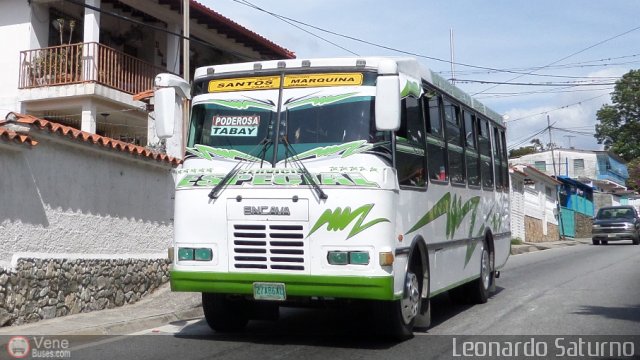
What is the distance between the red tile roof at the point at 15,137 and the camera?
27.0 feet

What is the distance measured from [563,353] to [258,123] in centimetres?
389

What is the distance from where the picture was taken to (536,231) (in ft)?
120

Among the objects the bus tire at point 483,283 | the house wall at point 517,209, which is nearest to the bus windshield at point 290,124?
the bus tire at point 483,283

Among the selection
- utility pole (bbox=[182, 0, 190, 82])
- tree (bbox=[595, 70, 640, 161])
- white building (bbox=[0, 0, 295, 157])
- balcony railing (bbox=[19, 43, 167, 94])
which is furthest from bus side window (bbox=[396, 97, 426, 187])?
tree (bbox=[595, 70, 640, 161])

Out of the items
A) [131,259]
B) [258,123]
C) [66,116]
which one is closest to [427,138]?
[258,123]

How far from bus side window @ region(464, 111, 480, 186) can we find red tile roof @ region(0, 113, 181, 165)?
191 inches

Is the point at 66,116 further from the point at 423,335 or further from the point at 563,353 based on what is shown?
the point at 563,353

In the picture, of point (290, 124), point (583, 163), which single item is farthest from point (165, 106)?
point (583, 163)

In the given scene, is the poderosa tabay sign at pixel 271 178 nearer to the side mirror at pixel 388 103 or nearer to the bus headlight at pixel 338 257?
the side mirror at pixel 388 103

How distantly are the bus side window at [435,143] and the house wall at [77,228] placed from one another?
4.84 m

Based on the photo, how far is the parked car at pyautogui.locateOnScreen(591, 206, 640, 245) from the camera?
30.9 meters

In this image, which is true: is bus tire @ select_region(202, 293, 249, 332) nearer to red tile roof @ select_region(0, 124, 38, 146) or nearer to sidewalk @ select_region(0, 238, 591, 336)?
sidewalk @ select_region(0, 238, 591, 336)

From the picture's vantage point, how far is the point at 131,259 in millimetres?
10812

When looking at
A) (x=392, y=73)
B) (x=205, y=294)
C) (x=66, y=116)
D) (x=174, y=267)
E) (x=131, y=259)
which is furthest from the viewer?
(x=66, y=116)
